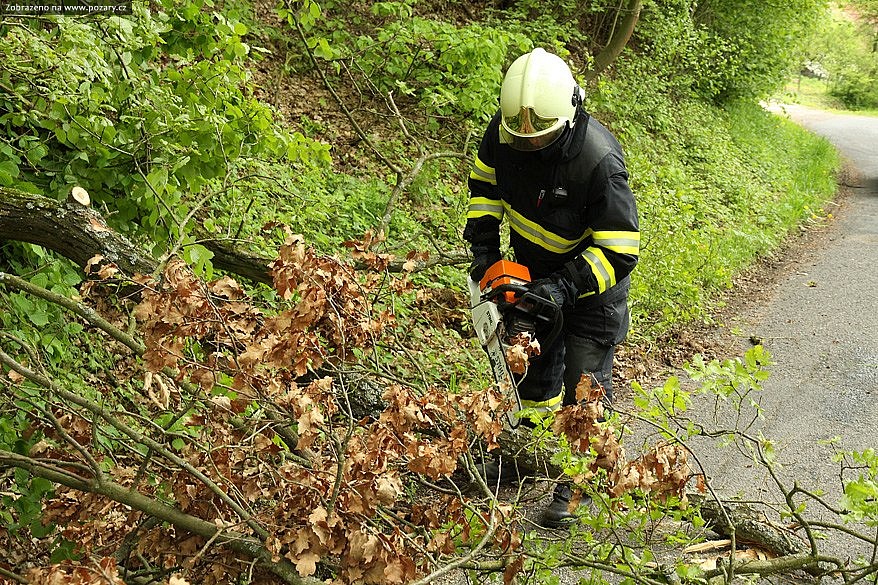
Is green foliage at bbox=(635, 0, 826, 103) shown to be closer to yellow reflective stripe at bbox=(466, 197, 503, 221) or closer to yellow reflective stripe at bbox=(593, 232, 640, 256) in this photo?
yellow reflective stripe at bbox=(466, 197, 503, 221)

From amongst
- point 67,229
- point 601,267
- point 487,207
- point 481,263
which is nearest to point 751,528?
point 601,267

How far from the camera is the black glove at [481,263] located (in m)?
4.13

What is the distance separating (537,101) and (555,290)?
873 millimetres

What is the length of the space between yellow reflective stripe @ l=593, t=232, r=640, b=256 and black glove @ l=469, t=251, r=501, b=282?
67cm

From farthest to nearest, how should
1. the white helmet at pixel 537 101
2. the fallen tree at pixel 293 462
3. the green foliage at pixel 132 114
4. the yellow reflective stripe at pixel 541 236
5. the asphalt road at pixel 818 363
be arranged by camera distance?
the asphalt road at pixel 818 363 → the yellow reflective stripe at pixel 541 236 → the green foliage at pixel 132 114 → the white helmet at pixel 537 101 → the fallen tree at pixel 293 462

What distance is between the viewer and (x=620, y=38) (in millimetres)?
12516

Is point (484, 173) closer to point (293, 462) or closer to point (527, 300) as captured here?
point (527, 300)

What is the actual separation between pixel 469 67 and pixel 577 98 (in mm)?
4426

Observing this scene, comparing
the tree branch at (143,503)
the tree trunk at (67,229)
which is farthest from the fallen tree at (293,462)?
the tree trunk at (67,229)

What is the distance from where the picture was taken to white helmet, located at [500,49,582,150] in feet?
11.7

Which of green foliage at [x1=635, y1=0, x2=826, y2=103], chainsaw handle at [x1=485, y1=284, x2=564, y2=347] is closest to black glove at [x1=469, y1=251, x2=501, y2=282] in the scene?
chainsaw handle at [x1=485, y1=284, x2=564, y2=347]

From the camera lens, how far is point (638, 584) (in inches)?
111

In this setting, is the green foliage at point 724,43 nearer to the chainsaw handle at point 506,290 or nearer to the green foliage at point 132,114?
the green foliage at point 132,114

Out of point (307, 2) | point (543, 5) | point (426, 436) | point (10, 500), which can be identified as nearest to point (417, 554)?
point (426, 436)
